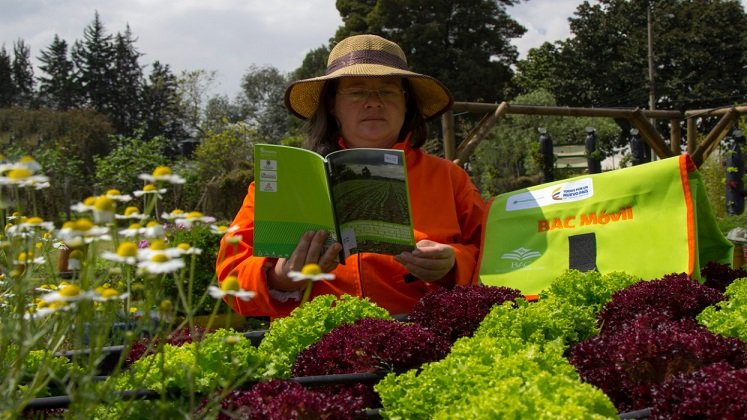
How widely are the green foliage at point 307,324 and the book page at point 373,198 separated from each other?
0.26 metres

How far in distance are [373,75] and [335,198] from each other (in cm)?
77

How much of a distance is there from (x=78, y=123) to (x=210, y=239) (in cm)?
2985

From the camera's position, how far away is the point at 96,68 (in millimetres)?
60500

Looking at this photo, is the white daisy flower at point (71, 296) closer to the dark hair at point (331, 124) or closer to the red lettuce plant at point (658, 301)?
the red lettuce plant at point (658, 301)

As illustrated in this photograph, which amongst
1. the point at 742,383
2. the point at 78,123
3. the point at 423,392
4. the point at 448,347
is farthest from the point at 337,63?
the point at 78,123

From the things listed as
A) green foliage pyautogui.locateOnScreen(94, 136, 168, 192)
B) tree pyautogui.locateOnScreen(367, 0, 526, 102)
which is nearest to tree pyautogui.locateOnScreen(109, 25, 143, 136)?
tree pyautogui.locateOnScreen(367, 0, 526, 102)

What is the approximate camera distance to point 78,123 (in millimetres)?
34125

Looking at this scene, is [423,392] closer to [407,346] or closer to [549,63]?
[407,346]

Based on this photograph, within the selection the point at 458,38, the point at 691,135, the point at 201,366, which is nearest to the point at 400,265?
the point at 201,366

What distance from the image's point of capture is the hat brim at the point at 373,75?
9.30ft

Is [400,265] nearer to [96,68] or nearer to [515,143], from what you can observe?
[515,143]

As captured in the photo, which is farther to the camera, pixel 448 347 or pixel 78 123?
pixel 78 123

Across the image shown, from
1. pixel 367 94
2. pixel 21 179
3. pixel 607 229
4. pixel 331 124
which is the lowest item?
pixel 607 229

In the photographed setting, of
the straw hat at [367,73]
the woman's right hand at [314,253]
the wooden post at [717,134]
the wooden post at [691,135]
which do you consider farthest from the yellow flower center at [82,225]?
the wooden post at [691,135]
